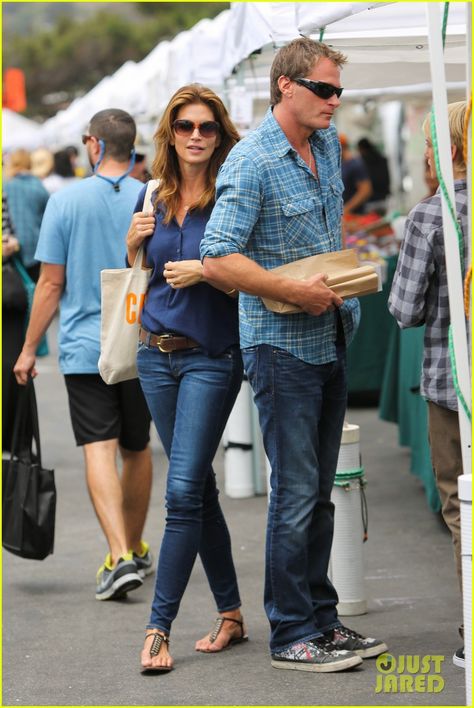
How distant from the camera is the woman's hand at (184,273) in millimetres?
4574

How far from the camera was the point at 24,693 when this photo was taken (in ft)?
15.2

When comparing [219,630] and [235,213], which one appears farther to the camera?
[219,630]

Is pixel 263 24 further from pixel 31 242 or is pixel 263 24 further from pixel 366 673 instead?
pixel 31 242

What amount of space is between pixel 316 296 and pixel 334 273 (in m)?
0.14

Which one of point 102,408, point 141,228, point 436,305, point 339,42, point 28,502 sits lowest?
point 28,502

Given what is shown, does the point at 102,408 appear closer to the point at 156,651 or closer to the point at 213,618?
the point at 213,618

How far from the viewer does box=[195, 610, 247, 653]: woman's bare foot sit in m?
4.96

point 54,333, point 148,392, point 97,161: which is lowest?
point 54,333

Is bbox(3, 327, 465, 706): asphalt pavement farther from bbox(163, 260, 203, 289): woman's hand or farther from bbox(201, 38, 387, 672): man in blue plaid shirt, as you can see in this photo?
bbox(163, 260, 203, 289): woman's hand

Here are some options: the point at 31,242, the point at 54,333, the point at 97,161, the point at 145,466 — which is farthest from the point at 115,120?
the point at 54,333

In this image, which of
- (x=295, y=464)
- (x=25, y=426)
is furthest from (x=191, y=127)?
(x=25, y=426)

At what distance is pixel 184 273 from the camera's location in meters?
4.58

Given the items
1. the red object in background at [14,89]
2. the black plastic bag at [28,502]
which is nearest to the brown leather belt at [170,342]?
the black plastic bag at [28,502]

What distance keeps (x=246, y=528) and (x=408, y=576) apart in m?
1.30
